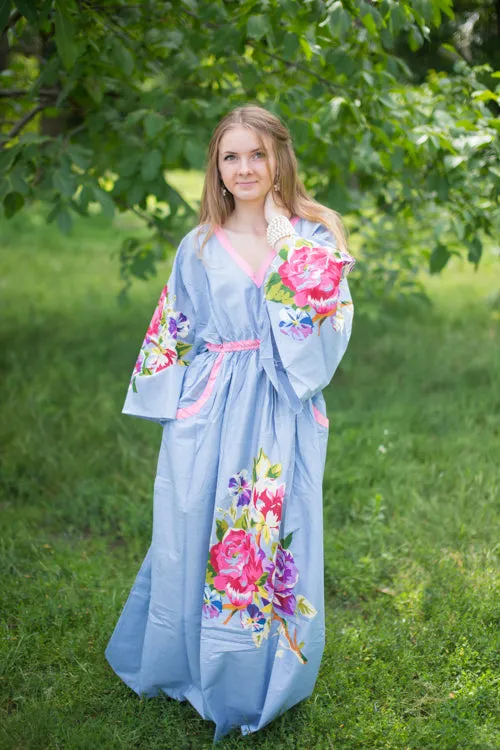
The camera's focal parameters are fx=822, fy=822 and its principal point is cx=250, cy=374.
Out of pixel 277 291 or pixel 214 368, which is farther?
pixel 214 368

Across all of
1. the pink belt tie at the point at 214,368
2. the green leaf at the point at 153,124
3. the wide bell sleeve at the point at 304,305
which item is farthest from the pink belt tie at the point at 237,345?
the green leaf at the point at 153,124

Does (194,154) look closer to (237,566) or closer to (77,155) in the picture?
(77,155)

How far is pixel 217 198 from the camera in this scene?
7.55 feet

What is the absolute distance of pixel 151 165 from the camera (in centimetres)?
349

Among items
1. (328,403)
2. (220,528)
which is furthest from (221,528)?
(328,403)

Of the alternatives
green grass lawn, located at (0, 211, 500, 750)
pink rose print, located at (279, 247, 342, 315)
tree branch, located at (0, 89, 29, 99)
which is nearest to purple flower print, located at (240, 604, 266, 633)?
green grass lawn, located at (0, 211, 500, 750)

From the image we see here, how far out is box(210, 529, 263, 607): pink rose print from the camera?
221 centimetres

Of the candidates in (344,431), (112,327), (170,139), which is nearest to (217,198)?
(170,139)

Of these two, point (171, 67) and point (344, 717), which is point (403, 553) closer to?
point (344, 717)

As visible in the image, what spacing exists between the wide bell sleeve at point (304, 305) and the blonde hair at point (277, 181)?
159 millimetres

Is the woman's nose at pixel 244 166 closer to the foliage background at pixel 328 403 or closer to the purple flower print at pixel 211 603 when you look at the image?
the foliage background at pixel 328 403

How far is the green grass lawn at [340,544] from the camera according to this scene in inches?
93.3

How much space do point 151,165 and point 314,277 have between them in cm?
165

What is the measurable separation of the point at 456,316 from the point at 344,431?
2650 millimetres
